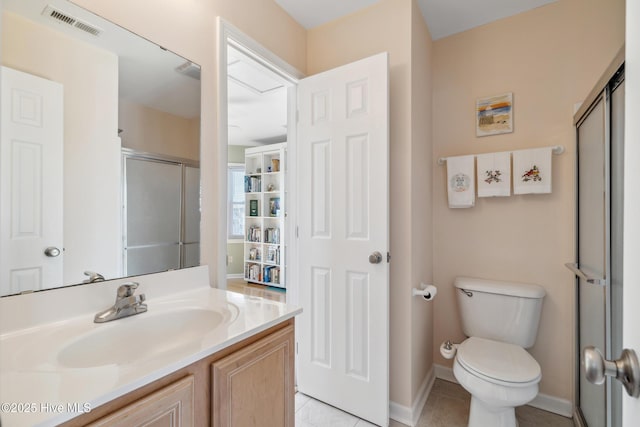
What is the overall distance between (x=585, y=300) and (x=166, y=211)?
2104mm

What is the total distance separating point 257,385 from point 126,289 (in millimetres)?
552

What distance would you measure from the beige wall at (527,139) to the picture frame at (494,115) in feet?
0.13

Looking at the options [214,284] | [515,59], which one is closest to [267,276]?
[214,284]

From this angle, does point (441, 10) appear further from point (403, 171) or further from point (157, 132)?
point (157, 132)

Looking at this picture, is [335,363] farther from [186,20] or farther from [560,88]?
[560,88]

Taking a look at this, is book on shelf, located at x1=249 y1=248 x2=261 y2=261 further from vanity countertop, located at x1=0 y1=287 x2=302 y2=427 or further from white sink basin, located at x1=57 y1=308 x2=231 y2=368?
white sink basin, located at x1=57 y1=308 x2=231 y2=368

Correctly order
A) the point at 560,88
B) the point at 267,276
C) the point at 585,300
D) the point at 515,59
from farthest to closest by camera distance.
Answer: the point at 267,276 → the point at 515,59 → the point at 560,88 → the point at 585,300

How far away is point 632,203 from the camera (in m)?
0.48

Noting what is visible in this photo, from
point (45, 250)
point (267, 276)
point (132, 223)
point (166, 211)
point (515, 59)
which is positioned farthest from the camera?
point (267, 276)

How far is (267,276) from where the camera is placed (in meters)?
4.75

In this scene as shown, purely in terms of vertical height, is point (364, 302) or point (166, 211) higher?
point (166, 211)

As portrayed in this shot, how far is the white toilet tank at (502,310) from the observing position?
170cm

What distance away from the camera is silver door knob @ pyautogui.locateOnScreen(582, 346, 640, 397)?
447 mm

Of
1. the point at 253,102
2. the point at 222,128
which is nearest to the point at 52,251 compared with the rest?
the point at 222,128
